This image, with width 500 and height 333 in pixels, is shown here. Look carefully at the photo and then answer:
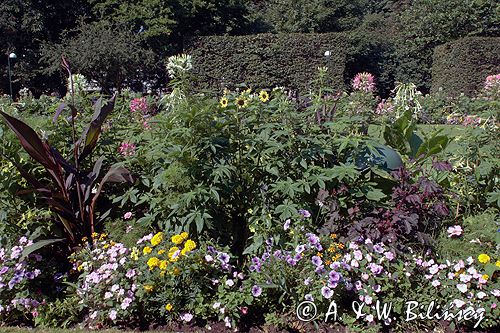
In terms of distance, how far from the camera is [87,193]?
4.02 metres

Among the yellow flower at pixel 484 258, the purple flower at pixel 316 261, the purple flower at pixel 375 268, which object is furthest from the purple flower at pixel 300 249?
the yellow flower at pixel 484 258

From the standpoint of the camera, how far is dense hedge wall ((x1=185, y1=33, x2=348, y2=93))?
71.3ft

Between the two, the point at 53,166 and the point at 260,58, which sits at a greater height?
the point at 53,166

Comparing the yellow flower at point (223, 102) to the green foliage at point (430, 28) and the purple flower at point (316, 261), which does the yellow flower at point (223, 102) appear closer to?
the purple flower at point (316, 261)

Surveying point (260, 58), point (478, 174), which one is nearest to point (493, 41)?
point (260, 58)

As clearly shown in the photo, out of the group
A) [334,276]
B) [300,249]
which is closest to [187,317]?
[300,249]

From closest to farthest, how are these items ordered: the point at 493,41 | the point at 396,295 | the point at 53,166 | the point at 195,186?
the point at 396,295
the point at 195,186
the point at 53,166
the point at 493,41

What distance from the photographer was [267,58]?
874 inches

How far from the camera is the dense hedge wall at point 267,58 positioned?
21.7m

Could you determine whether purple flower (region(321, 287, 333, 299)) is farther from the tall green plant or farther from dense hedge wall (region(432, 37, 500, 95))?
dense hedge wall (region(432, 37, 500, 95))

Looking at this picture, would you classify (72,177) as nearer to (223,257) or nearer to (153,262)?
(153,262)

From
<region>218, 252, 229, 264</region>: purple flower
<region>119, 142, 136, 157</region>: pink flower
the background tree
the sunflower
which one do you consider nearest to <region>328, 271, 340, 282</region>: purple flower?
<region>218, 252, 229, 264</region>: purple flower

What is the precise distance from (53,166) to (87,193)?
327 millimetres

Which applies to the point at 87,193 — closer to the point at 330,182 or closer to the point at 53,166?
the point at 53,166
